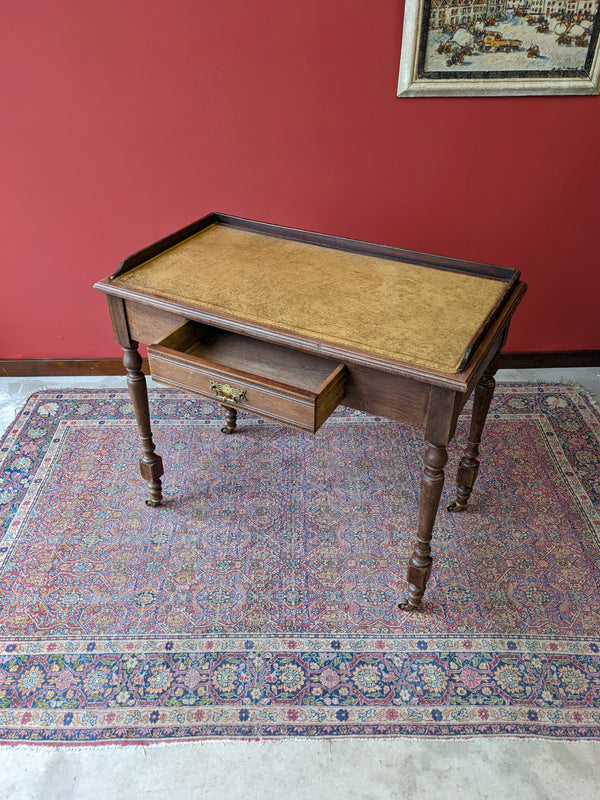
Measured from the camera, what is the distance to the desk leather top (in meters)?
1.78

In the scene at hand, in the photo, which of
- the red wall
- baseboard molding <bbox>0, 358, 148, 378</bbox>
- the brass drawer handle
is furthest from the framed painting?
baseboard molding <bbox>0, 358, 148, 378</bbox>

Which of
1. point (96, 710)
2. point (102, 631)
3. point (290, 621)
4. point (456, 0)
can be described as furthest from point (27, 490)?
point (456, 0)

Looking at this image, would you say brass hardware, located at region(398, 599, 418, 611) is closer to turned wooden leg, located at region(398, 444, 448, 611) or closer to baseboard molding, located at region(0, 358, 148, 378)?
turned wooden leg, located at region(398, 444, 448, 611)

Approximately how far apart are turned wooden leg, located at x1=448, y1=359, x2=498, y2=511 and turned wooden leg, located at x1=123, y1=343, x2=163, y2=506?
1201mm

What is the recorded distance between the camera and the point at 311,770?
1772 millimetres

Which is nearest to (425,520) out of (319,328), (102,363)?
(319,328)

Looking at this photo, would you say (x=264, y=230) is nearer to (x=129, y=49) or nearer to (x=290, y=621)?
(x=129, y=49)

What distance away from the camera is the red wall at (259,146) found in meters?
2.59

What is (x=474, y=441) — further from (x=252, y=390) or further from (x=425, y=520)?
(x=252, y=390)

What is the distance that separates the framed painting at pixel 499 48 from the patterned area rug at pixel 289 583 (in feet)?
4.77

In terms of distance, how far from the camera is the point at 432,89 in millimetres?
2650

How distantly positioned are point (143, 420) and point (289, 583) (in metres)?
0.82

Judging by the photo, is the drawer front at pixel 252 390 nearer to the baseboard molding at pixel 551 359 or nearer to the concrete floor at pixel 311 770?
the concrete floor at pixel 311 770

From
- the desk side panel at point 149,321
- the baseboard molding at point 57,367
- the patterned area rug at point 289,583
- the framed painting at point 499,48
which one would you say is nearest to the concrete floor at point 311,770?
the patterned area rug at point 289,583
